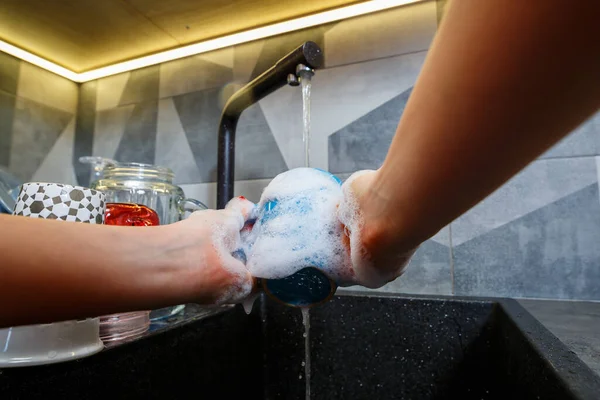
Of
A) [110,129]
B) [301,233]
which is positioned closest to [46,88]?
[110,129]

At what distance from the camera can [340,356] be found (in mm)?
646

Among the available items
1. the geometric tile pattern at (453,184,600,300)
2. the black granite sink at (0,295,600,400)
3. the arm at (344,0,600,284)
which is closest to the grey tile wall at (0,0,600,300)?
the geometric tile pattern at (453,184,600,300)

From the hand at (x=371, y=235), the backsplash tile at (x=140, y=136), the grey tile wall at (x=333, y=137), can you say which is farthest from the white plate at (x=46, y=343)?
the backsplash tile at (x=140, y=136)

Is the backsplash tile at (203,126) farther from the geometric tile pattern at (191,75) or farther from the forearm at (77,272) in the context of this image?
the forearm at (77,272)

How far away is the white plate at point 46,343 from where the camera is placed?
0.99 ft

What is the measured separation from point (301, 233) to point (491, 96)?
223 millimetres

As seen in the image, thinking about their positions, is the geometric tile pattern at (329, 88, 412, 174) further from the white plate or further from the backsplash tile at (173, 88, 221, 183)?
the white plate

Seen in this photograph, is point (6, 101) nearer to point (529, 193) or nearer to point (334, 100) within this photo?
point (334, 100)

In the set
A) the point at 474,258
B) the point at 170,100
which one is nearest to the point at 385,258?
the point at 474,258

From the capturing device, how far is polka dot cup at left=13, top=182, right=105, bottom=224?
1.28ft

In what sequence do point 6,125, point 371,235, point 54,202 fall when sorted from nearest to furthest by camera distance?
point 371,235 < point 54,202 < point 6,125

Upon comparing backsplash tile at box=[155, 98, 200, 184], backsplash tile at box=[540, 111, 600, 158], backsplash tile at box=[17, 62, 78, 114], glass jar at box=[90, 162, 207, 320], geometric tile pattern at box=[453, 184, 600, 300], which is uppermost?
backsplash tile at box=[17, 62, 78, 114]

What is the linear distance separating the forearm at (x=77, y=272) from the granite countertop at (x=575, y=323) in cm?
32

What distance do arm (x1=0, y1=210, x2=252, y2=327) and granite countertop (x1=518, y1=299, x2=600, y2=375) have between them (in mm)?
297
